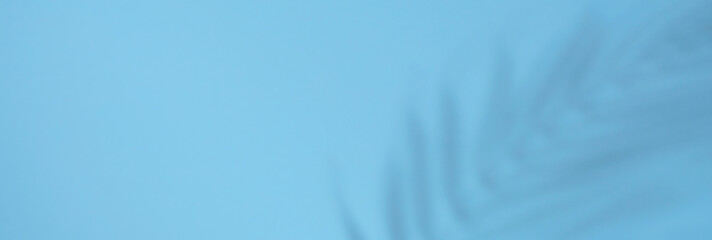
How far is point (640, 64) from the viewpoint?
662 millimetres

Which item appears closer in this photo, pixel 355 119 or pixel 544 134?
pixel 544 134

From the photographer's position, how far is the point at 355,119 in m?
0.82

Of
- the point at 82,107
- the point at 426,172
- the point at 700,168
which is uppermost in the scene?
the point at 82,107

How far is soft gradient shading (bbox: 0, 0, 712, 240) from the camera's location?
26.5 inches

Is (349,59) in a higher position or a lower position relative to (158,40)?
lower

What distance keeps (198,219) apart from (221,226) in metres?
0.04

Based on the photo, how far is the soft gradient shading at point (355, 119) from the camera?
0.67 m

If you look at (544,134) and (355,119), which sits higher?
(355,119)

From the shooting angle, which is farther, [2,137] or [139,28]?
[2,137]

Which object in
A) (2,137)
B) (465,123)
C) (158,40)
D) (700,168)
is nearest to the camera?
(700,168)

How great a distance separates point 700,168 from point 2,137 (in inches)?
35.8

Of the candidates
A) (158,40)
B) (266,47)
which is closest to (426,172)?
(266,47)

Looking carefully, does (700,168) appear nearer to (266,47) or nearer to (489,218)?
(489,218)

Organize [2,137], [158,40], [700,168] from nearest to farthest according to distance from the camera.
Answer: [700,168] → [158,40] → [2,137]
